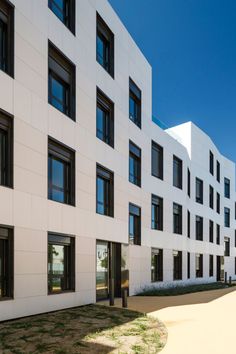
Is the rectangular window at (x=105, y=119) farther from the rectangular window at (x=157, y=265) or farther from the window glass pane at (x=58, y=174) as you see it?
the rectangular window at (x=157, y=265)

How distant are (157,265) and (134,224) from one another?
4010 millimetres

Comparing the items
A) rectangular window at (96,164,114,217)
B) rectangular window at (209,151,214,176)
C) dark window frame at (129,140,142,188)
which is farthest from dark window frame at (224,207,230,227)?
rectangular window at (96,164,114,217)

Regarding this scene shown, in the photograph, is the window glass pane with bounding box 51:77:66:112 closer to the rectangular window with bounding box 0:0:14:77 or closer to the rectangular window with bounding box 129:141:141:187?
the rectangular window with bounding box 0:0:14:77

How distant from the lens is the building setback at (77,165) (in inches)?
398

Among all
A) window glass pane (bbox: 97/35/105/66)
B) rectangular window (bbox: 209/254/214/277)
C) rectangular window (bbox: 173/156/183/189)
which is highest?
window glass pane (bbox: 97/35/105/66)

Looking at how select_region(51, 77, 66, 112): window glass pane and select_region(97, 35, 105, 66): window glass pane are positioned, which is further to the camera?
select_region(97, 35, 105, 66): window glass pane

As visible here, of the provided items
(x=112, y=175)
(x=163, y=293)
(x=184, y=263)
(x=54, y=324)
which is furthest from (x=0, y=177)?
(x=184, y=263)

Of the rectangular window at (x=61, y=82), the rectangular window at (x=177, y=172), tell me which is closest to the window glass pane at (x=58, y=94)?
the rectangular window at (x=61, y=82)

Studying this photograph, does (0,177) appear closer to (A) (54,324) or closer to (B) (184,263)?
(A) (54,324)

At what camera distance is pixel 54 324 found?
916 cm

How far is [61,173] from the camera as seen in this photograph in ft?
41.8

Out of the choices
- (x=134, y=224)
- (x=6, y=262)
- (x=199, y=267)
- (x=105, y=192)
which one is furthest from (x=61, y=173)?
(x=199, y=267)

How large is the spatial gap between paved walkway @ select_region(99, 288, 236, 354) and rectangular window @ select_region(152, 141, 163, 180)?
9.36 meters

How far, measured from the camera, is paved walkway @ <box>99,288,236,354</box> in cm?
707
